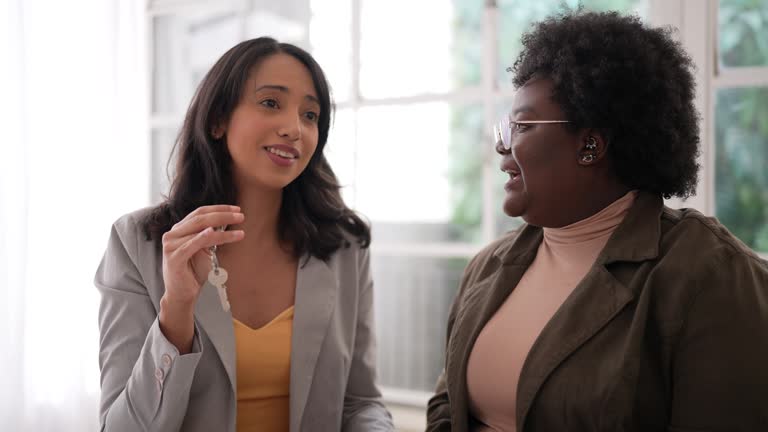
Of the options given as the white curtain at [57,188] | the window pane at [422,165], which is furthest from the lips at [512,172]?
the white curtain at [57,188]

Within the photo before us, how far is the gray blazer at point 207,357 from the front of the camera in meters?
1.35

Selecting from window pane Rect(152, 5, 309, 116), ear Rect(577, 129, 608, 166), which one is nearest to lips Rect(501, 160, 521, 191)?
ear Rect(577, 129, 608, 166)

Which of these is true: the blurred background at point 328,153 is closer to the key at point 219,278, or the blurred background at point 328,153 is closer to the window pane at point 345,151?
the window pane at point 345,151

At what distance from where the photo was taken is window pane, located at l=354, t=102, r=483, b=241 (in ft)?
7.61

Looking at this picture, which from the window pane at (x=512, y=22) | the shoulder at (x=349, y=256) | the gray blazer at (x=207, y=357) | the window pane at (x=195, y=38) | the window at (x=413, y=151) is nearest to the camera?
the gray blazer at (x=207, y=357)

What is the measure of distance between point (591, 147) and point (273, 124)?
2.47 feet

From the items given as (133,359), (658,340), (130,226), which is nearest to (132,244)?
(130,226)

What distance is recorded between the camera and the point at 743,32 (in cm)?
178

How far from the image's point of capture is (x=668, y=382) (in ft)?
3.52

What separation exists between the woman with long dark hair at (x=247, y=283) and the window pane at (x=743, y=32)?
1148 millimetres

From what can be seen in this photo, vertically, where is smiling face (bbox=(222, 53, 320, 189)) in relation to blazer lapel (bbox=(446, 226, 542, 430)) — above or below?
above

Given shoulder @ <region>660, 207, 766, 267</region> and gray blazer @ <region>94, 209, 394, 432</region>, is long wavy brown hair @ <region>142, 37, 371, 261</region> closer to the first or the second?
gray blazer @ <region>94, 209, 394, 432</region>

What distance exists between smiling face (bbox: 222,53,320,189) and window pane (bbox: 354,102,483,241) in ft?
2.70

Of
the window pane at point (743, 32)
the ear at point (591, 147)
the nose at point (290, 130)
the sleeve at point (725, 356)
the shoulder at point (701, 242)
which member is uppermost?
the window pane at point (743, 32)
